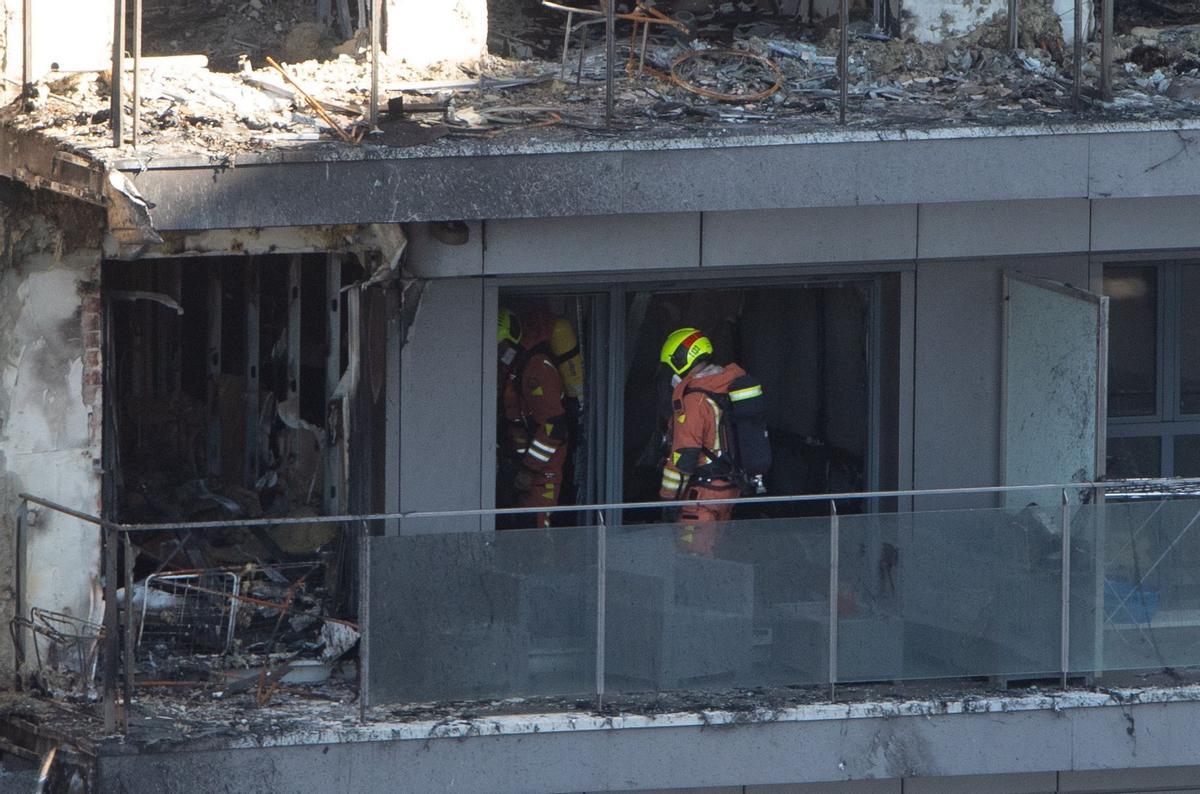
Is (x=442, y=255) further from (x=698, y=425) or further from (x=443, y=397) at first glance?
(x=698, y=425)

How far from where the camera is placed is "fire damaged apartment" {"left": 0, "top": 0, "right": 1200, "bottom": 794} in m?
9.62

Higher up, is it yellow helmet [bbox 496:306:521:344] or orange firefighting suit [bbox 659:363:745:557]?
yellow helmet [bbox 496:306:521:344]

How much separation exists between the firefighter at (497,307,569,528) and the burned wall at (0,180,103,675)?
7.25 feet

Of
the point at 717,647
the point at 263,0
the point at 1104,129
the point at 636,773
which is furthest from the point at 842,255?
the point at 263,0

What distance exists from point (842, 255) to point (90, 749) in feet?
14.8

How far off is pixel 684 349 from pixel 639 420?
811 millimetres

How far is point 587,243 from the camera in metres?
10.2

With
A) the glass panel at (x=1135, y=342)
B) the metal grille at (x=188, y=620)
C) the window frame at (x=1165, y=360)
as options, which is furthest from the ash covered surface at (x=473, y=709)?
the glass panel at (x=1135, y=342)

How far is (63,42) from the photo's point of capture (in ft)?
34.7

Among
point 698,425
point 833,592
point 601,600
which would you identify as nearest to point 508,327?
point 698,425

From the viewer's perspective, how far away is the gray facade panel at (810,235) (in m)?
10.5

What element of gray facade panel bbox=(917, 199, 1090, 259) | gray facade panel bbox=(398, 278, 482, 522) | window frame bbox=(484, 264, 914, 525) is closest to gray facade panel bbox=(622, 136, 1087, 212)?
gray facade panel bbox=(917, 199, 1090, 259)

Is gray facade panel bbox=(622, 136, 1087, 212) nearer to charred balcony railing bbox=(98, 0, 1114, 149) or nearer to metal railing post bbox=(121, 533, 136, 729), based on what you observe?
charred balcony railing bbox=(98, 0, 1114, 149)

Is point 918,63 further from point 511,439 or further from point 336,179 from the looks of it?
point 336,179
